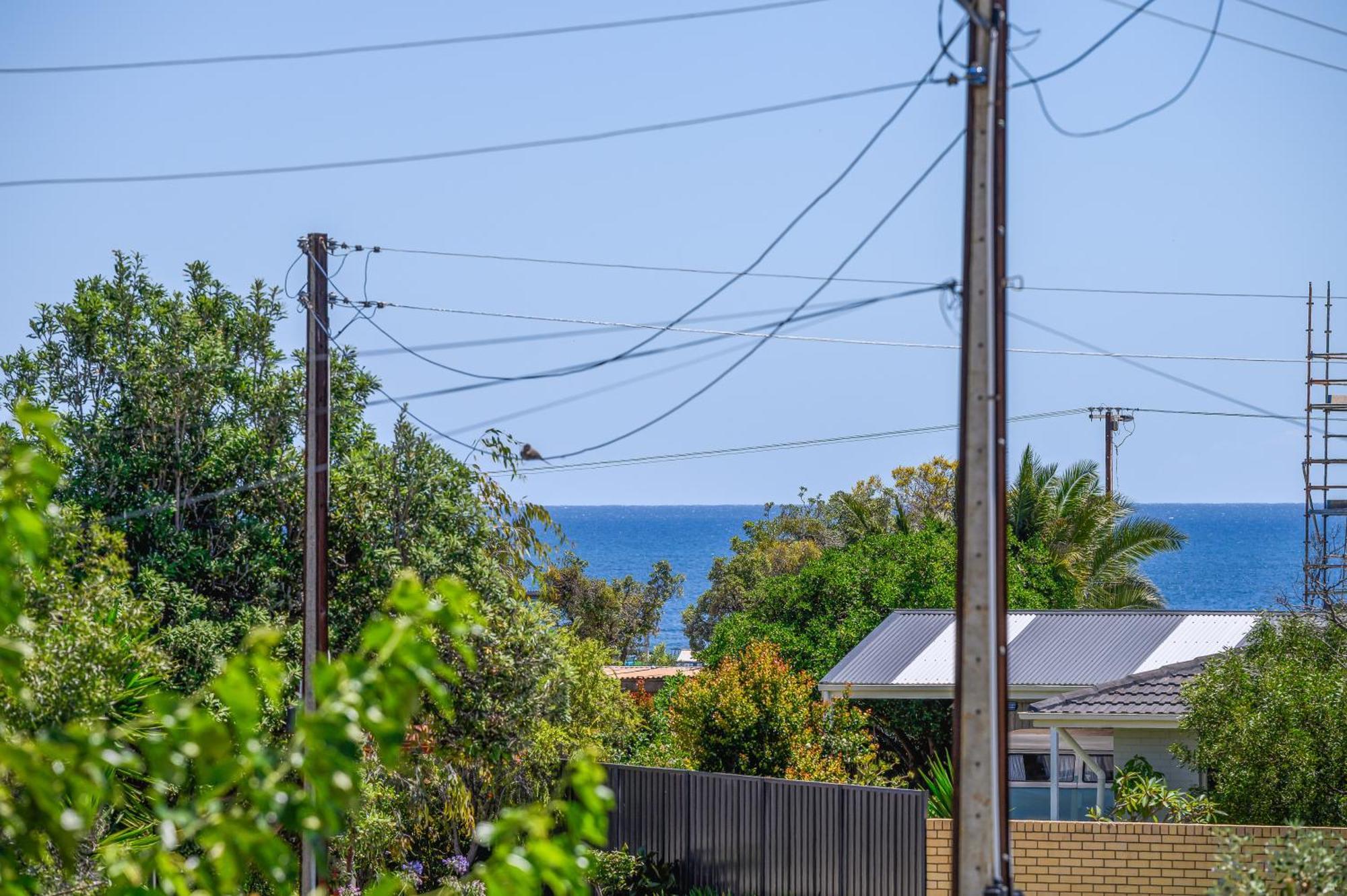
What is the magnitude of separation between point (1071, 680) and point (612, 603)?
38.4 meters

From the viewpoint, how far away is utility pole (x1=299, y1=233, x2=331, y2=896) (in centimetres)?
1546

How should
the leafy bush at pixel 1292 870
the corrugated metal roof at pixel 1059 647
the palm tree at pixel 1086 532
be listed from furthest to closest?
the palm tree at pixel 1086 532 < the corrugated metal roof at pixel 1059 647 < the leafy bush at pixel 1292 870

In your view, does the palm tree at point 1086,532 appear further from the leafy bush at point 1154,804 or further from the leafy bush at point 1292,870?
the leafy bush at point 1292,870

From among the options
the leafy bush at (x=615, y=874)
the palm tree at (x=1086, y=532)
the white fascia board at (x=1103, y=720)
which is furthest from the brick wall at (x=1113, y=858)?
the palm tree at (x=1086, y=532)

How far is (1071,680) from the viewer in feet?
69.2

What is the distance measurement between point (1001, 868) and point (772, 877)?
1014cm

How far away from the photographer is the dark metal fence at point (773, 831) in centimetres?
1571

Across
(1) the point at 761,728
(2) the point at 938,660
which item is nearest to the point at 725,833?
(1) the point at 761,728

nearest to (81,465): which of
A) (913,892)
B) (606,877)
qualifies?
(606,877)

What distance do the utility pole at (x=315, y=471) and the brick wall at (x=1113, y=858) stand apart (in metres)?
7.14

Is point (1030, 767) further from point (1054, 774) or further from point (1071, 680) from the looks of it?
point (1054, 774)

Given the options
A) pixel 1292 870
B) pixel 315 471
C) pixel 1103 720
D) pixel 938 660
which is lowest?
pixel 1292 870

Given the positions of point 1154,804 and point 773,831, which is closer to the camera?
point 1154,804

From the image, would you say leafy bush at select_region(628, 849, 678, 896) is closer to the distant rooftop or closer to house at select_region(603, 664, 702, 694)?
the distant rooftop
